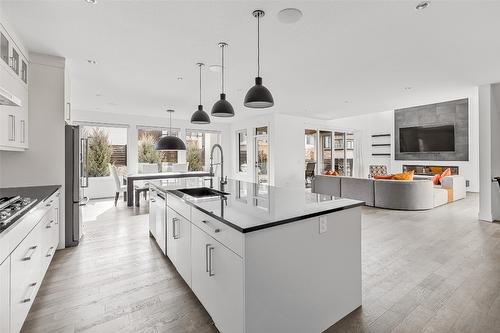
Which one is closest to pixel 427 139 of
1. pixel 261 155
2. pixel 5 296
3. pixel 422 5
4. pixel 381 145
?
pixel 381 145

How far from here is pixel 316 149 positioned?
9273mm

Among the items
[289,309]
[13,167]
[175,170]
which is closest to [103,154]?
[175,170]

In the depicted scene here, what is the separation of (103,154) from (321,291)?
7.83 m

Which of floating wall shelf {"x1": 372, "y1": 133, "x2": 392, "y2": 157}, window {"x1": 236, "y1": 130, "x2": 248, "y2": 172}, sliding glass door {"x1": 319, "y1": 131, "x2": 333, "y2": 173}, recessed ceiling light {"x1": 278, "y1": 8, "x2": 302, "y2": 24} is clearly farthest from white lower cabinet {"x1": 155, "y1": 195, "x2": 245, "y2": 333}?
floating wall shelf {"x1": 372, "y1": 133, "x2": 392, "y2": 157}

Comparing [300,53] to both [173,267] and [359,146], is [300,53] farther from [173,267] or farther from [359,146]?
[359,146]

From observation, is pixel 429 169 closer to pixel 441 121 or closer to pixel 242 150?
pixel 441 121

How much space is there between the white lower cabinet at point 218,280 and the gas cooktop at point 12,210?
1.15 metres

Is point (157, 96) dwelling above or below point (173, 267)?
above

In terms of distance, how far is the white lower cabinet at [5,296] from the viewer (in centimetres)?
138

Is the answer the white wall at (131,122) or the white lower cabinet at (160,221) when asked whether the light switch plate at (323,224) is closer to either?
the white lower cabinet at (160,221)

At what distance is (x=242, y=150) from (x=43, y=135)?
6776mm

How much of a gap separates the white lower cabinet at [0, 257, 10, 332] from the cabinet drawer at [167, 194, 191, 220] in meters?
1.15

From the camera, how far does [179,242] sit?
254 centimetres

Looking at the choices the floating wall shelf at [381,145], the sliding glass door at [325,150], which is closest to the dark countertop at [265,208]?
the sliding glass door at [325,150]
